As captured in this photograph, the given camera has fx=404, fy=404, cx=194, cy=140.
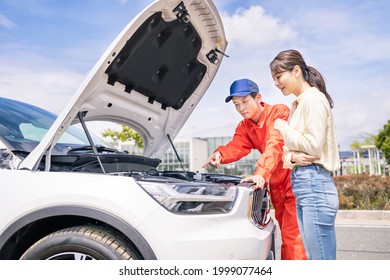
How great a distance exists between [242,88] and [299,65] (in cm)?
75

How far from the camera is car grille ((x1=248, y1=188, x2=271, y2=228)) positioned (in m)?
2.50

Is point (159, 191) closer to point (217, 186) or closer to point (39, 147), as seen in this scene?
point (217, 186)

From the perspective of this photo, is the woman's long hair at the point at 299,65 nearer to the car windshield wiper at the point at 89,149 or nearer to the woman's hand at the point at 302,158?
the woman's hand at the point at 302,158

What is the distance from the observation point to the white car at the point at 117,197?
2121 mm

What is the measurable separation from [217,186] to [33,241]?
3.74 ft

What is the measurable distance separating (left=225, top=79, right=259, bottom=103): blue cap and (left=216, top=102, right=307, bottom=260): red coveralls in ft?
0.78

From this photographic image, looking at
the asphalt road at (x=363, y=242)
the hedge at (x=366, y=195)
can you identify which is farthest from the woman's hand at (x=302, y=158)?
the hedge at (x=366, y=195)

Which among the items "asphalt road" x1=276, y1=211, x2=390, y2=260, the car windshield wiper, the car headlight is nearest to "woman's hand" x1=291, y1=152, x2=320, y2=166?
the car headlight

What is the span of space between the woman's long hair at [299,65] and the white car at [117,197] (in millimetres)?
772

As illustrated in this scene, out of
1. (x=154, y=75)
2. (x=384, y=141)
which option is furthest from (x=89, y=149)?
(x=384, y=141)

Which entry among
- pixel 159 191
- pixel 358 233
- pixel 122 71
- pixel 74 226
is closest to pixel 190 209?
pixel 159 191

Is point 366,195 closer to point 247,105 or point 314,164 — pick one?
point 247,105

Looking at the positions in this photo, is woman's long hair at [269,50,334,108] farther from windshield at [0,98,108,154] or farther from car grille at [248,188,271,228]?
windshield at [0,98,108,154]

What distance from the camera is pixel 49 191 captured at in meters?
2.25
